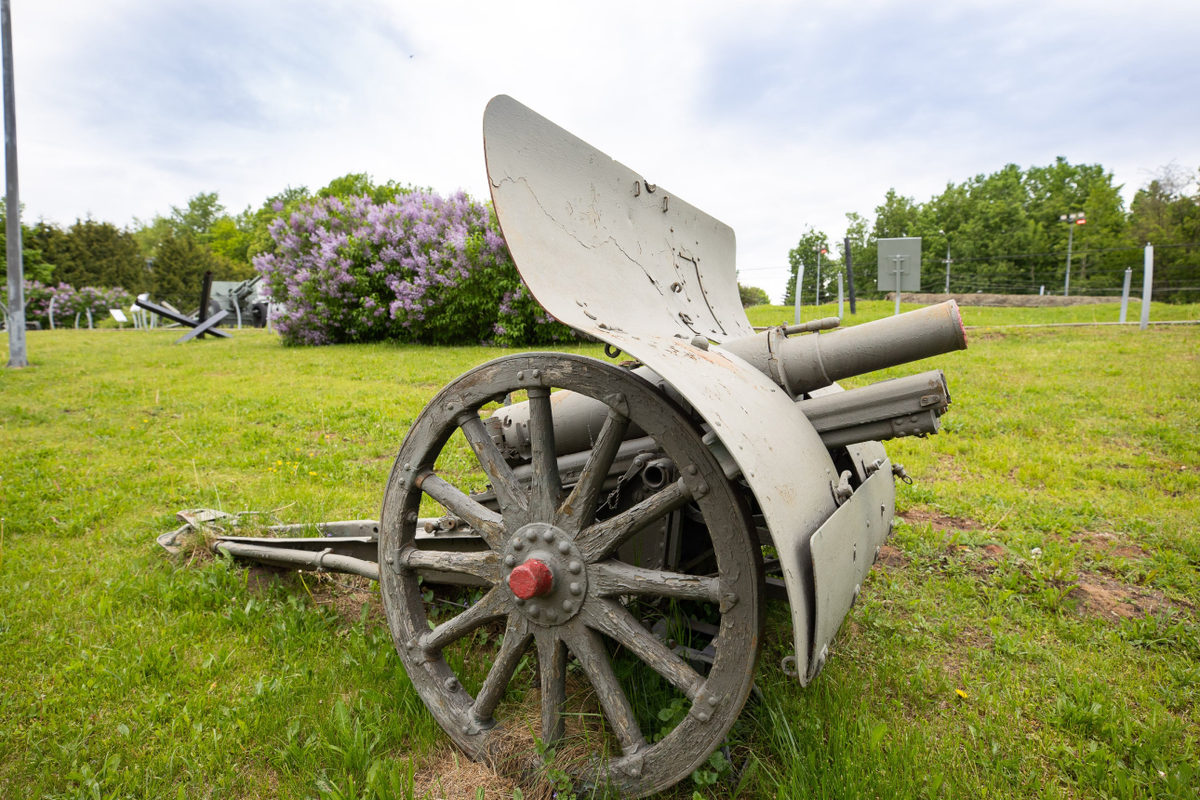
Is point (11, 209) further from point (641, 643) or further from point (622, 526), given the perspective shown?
point (641, 643)

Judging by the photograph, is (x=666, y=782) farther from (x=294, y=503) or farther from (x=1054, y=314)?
(x=1054, y=314)

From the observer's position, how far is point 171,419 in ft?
22.8

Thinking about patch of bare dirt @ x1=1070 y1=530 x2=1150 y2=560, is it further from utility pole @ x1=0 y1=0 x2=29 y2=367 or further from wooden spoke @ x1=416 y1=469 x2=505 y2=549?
utility pole @ x1=0 y1=0 x2=29 y2=367

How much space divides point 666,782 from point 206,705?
1672 millimetres

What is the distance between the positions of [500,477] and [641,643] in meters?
0.61

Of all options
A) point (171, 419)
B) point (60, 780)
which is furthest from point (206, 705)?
point (171, 419)

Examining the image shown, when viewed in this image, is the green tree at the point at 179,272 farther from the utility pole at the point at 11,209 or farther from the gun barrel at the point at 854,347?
the gun barrel at the point at 854,347

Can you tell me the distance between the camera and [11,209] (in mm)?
10914

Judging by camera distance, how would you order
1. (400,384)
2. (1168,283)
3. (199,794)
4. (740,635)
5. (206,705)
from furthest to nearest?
1. (1168,283)
2. (400,384)
3. (206,705)
4. (199,794)
5. (740,635)

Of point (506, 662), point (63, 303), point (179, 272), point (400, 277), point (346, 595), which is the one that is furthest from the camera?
point (179, 272)

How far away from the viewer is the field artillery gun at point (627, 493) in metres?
1.67

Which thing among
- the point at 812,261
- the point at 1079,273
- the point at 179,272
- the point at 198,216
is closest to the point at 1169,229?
the point at 1079,273

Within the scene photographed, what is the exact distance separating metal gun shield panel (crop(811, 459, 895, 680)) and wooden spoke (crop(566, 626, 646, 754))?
1.69 ft

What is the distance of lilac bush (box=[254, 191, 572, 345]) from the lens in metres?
12.9
